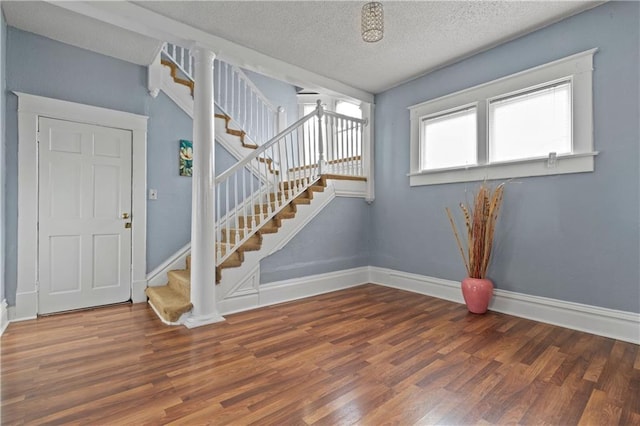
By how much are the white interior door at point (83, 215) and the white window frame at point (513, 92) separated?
11.3 feet

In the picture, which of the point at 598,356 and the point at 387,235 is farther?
the point at 387,235

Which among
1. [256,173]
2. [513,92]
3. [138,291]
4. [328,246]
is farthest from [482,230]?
[138,291]

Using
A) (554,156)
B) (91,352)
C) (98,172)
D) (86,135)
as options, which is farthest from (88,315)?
(554,156)

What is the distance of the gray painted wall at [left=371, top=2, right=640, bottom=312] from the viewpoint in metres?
2.49

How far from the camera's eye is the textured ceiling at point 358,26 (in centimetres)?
258

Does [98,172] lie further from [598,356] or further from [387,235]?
[598,356]

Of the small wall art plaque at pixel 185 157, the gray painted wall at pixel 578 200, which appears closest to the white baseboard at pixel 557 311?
the gray painted wall at pixel 578 200

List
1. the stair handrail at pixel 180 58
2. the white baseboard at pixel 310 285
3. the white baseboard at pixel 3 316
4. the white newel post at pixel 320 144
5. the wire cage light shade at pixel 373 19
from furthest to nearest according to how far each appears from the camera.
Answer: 1. the white newel post at pixel 320 144
2. the stair handrail at pixel 180 58
3. the white baseboard at pixel 310 285
4. the white baseboard at pixel 3 316
5. the wire cage light shade at pixel 373 19

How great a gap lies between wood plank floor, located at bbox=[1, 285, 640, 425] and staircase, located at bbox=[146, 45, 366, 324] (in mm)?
502

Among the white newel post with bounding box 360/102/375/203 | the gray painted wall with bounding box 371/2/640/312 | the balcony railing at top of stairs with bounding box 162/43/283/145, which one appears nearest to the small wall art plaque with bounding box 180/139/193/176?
the balcony railing at top of stairs with bounding box 162/43/283/145

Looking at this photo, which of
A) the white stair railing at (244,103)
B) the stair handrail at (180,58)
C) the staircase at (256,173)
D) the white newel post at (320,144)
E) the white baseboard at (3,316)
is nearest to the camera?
the white baseboard at (3,316)

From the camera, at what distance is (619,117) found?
2.54 meters

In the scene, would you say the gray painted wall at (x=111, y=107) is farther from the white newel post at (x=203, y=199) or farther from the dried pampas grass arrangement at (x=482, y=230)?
the dried pampas grass arrangement at (x=482, y=230)

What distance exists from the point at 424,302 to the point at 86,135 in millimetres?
4015
